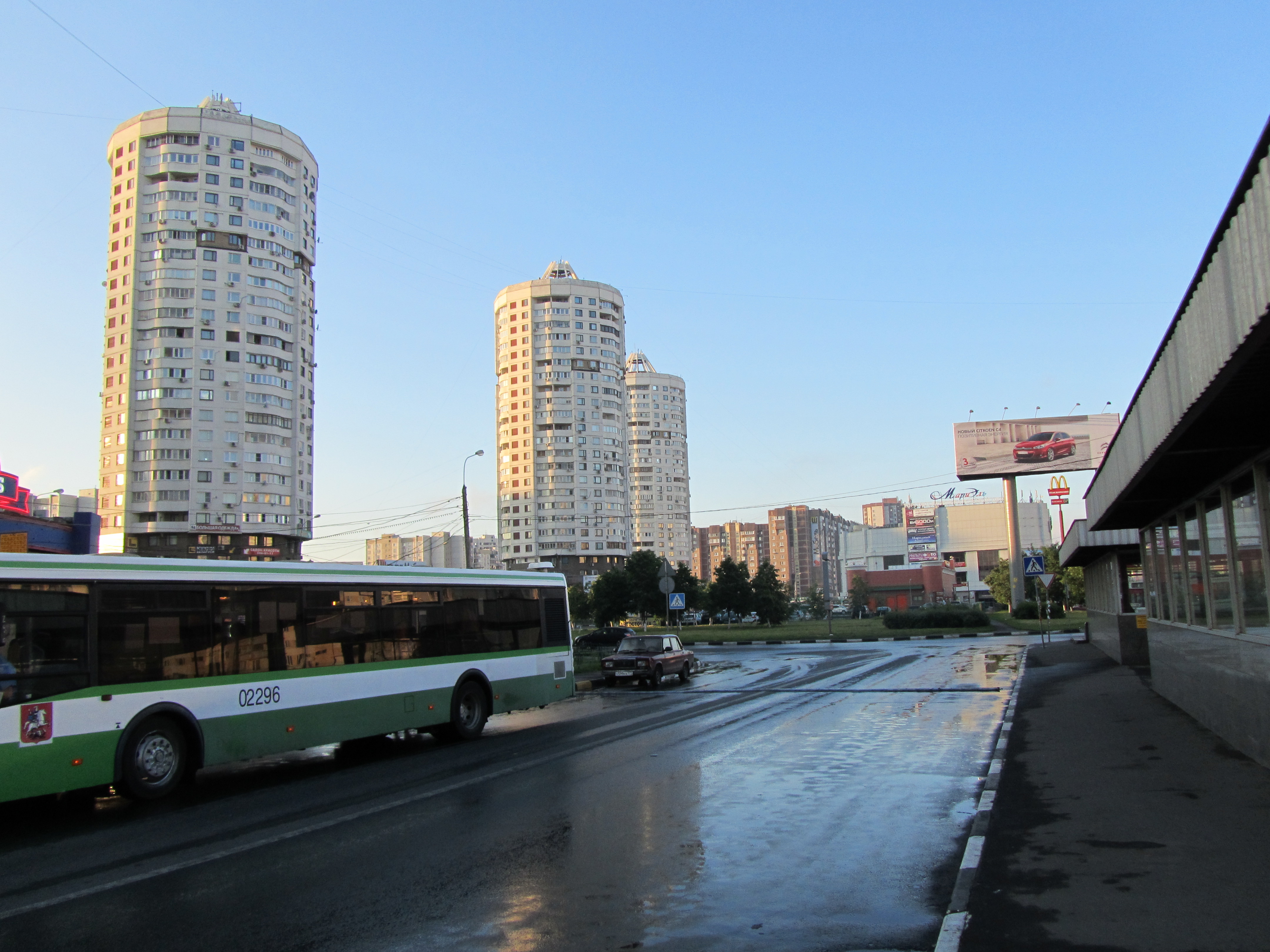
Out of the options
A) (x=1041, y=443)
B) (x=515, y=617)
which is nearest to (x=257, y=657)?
(x=515, y=617)

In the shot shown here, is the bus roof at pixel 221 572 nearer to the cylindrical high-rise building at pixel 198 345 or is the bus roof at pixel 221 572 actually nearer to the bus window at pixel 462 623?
the bus window at pixel 462 623

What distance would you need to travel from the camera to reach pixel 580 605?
92.7 metres

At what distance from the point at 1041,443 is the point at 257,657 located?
81986 mm

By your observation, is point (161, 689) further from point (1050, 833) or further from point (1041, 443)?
point (1041, 443)

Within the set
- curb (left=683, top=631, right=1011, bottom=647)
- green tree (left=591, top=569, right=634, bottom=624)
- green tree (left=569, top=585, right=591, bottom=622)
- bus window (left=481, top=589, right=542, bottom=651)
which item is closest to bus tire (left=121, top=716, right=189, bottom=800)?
bus window (left=481, top=589, right=542, bottom=651)

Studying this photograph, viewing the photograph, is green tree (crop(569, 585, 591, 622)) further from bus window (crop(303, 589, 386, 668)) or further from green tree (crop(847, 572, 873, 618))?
bus window (crop(303, 589, 386, 668))

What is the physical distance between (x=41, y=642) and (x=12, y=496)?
899 inches

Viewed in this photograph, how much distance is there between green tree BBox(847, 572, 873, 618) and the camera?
457 ft

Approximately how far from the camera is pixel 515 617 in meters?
17.0

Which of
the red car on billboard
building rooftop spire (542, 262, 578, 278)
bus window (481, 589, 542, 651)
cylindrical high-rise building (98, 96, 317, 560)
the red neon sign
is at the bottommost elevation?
bus window (481, 589, 542, 651)

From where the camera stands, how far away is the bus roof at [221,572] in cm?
995

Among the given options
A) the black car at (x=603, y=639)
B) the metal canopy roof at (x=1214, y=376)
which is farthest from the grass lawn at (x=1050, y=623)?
the metal canopy roof at (x=1214, y=376)

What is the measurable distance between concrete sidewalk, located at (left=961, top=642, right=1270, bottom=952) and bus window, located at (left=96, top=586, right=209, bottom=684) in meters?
8.75

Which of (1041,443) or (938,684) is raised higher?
(1041,443)
